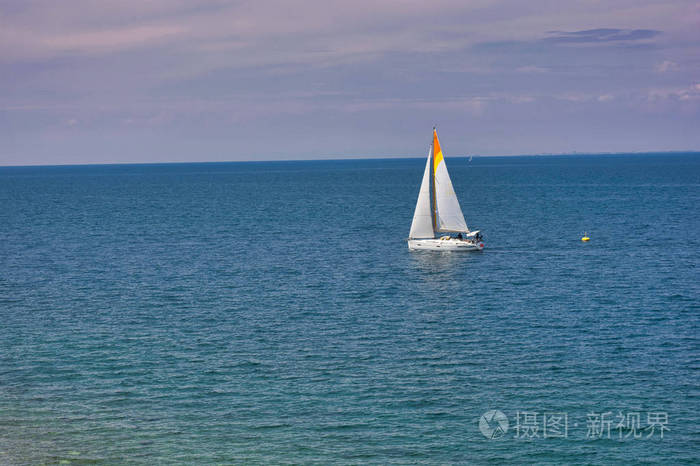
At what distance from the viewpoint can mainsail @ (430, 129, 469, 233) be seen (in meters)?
102

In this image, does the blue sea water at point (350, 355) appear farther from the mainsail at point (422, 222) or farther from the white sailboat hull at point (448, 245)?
the mainsail at point (422, 222)

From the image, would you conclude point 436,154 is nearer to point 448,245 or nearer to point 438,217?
point 438,217

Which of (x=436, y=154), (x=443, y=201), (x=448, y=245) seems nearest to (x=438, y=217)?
(x=443, y=201)

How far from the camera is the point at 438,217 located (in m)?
103

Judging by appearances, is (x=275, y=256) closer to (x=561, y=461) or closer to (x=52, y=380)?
(x=52, y=380)

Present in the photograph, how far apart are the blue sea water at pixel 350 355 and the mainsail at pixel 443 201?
244 inches

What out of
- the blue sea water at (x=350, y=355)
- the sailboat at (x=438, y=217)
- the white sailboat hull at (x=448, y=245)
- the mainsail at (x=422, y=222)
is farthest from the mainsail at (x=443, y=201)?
the blue sea water at (x=350, y=355)

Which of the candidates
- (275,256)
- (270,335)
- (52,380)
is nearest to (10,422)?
(52,380)

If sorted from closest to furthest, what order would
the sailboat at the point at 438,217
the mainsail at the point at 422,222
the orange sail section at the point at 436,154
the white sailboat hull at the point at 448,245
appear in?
the white sailboat hull at the point at 448,245, the sailboat at the point at 438,217, the orange sail section at the point at 436,154, the mainsail at the point at 422,222

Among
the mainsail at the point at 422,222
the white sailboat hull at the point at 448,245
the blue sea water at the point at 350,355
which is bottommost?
the blue sea water at the point at 350,355

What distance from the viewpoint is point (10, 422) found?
41.2m

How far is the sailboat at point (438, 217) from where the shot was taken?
99.9 metres

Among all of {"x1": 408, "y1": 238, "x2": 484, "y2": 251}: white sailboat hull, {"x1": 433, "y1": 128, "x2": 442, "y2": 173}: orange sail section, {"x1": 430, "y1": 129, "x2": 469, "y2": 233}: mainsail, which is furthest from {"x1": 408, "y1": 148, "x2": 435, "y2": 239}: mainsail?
{"x1": 430, "y1": 129, "x2": 469, "y2": 233}: mainsail

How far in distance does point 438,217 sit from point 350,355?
5363cm
